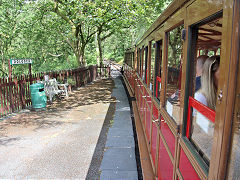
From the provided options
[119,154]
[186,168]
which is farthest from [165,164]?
[119,154]

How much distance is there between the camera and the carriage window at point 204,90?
1.21 meters

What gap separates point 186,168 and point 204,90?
602mm

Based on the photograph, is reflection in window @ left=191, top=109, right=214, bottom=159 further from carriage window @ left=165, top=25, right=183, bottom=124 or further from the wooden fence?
the wooden fence

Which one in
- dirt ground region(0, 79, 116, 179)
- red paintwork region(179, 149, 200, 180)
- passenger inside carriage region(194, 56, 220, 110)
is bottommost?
dirt ground region(0, 79, 116, 179)

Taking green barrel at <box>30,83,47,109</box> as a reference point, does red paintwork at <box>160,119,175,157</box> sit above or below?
above

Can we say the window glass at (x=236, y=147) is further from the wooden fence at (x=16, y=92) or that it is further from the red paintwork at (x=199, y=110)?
the wooden fence at (x=16, y=92)

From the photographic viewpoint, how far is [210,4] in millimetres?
1066

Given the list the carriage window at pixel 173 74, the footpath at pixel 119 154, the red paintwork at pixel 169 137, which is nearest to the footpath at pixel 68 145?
the footpath at pixel 119 154

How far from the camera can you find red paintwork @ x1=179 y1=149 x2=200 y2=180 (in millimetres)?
1353

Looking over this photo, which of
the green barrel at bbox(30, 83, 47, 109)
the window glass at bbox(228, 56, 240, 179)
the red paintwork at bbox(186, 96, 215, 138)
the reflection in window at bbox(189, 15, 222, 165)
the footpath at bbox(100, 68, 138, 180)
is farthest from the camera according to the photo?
the green barrel at bbox(30, 83, 47, 109)

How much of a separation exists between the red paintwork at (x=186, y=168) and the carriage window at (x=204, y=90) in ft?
0.48

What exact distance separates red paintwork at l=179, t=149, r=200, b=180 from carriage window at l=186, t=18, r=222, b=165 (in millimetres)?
146

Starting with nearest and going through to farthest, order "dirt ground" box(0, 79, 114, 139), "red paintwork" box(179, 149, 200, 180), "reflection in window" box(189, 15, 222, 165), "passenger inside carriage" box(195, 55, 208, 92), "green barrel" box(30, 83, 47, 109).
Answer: "reflection in window" box(189, 15, 222, 165), "red paintwork" box(179, 149, 200, 180), "passenger inside carriage" box(195, 55, 208, 92), "dirt ground" box(0, 79, 114, 139), "green barrel" box(30, 83, 47, 109)

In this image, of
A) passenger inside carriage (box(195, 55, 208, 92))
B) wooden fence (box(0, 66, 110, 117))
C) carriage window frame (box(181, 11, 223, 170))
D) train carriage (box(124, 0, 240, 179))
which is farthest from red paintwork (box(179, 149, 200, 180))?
wooden fence (box(0, 66, 110, 117))
